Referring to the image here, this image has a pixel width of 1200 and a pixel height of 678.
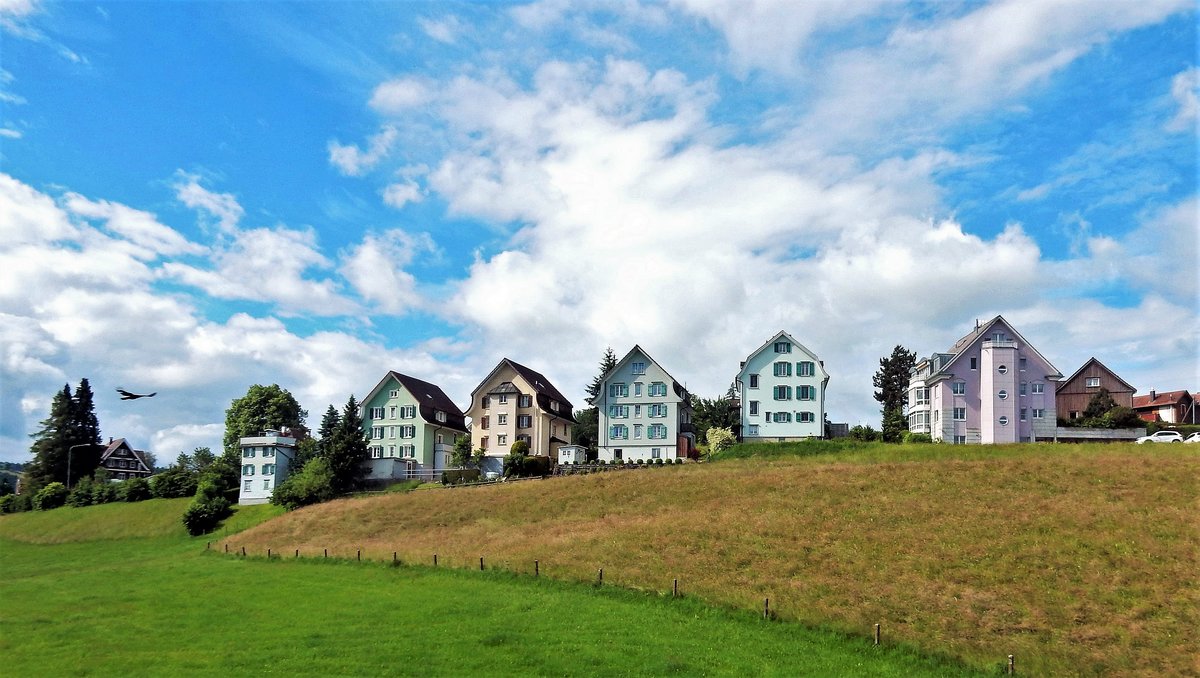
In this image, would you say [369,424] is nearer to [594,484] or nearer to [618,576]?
[594,484]

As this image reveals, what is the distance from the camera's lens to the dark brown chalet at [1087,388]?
95.2 m

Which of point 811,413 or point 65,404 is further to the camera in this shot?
point 65,404

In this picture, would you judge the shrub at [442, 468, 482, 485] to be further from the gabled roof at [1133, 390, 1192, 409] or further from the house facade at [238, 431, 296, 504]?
the gabled roof at [1133, 390, 1192, 409]

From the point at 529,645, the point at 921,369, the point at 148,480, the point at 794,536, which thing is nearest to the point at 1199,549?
the point at 794,536

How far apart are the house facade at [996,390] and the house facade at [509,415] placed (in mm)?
41048

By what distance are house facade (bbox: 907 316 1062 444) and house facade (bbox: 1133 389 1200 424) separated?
29463 millimetres

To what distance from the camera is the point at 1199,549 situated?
38.0 m

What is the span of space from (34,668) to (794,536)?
33097mm

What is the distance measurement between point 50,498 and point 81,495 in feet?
16.2

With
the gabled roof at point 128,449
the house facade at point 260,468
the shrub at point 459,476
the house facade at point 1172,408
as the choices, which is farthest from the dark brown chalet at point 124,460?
the house facade at point 1172,408

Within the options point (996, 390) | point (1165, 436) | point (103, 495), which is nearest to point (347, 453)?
point (103, 495)

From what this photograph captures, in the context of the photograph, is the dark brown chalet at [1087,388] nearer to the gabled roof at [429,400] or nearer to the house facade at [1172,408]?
the house facade at [1172,408]

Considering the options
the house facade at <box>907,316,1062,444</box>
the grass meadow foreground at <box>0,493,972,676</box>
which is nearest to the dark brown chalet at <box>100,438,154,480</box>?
the grass meadow foreground at <box>0,493,972,676</box>

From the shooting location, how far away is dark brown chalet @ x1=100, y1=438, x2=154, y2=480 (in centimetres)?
13076
